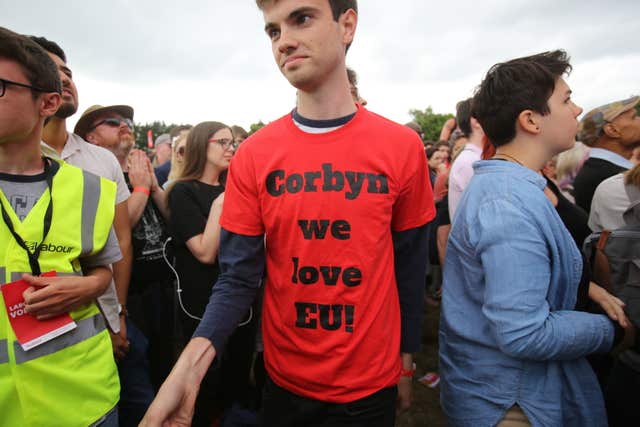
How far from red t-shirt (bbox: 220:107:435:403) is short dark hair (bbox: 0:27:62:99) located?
89 cm

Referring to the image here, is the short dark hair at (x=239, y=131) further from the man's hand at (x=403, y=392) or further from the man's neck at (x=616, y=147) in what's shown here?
the man's hand at (x=403, y=392)

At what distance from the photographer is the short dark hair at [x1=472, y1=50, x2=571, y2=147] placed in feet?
5.18

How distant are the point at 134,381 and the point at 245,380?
2.60 ft

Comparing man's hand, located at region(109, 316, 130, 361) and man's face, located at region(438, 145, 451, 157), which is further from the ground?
man's face, located at region(438, 145, 451, 157)

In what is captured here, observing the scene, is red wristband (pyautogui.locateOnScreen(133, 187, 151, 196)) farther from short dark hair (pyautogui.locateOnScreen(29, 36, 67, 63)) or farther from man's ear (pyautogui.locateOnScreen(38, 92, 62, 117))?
man's ear (pyautogui.locateOnScreen(38, 92, 62, 117))

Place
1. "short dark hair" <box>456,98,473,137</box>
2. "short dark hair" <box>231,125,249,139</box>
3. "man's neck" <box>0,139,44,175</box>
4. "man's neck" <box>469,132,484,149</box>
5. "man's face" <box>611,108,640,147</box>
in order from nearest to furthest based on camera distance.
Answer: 1. "man's neck" <box>0,139,44,175</box>
2. "man's face" <box>611,108,640,147</box>
3. "man's neck" <box>469,132,484,149</box>
4. "short dark hair" <box>456,98,473,137</box>
5. "short dark hair" <box>231,125,249,139</box>

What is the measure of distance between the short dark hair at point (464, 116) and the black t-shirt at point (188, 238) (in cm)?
254

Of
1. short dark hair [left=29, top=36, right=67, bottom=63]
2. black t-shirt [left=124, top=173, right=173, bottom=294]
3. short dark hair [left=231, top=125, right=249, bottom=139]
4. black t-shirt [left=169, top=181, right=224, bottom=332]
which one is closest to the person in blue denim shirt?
black t-shirt [left=169, top=181, right=224, bottom=332]

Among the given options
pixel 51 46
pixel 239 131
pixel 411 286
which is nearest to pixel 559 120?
pixel 411 286

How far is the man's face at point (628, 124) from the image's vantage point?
2875mm

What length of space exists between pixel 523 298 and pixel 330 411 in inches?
32.2

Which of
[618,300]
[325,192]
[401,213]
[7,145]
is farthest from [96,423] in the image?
[618,300]

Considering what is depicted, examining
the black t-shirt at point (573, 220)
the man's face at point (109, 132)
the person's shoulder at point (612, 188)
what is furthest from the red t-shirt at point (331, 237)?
the man's face at point (109, 132)

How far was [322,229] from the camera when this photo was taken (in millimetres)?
1401
